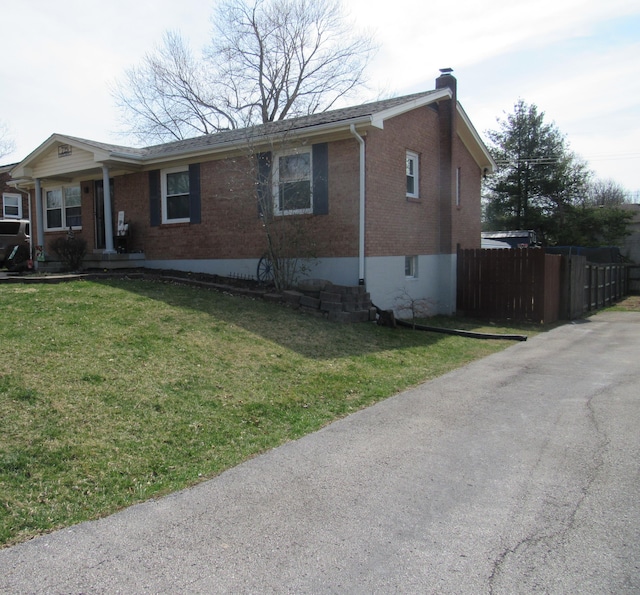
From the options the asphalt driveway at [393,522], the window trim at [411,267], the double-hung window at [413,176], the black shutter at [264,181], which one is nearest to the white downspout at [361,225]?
the black shutter at [264,181]

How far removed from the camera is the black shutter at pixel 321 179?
12851mm

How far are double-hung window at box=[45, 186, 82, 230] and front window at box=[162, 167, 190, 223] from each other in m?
4.19

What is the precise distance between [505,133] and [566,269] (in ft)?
92.5

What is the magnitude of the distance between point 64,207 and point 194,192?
6415 millimetres

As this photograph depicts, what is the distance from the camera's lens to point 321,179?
42.3ft

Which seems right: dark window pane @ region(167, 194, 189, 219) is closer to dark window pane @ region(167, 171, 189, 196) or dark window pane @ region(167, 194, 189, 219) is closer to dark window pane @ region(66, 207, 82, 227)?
dark window pane @ region(167, 171, 189, 196)

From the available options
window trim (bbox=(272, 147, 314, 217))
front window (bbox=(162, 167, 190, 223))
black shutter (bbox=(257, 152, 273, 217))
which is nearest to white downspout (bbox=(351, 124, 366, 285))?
window trim (bbox=(272, 147, 314, 217))

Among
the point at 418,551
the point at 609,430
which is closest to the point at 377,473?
the point at 418,551

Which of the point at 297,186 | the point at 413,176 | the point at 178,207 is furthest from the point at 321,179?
the point at 178,207

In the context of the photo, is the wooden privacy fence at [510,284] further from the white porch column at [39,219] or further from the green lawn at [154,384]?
the white porch column at [39,219]

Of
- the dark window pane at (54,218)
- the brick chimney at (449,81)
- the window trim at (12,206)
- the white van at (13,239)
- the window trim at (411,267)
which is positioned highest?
the brick chimney at (449,81)

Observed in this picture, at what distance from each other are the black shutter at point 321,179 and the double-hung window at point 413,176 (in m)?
3.01

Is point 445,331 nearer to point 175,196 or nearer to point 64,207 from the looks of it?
point 175,196

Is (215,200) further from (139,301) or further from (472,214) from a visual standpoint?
(472,214)
